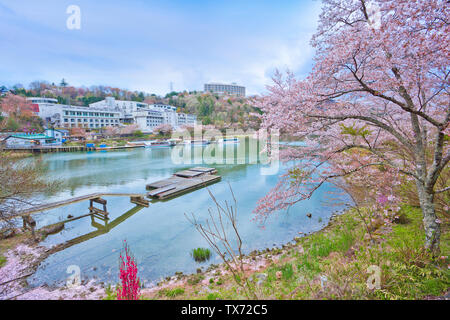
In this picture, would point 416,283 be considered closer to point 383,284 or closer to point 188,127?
point 383,284

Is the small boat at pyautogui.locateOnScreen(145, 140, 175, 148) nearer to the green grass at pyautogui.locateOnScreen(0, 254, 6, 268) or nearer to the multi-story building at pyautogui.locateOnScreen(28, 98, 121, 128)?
the multi-story building at pyautogui.locateOnScreen(28, 98, 121, 128)

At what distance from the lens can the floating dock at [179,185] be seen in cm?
1081

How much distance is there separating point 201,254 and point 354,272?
392cm

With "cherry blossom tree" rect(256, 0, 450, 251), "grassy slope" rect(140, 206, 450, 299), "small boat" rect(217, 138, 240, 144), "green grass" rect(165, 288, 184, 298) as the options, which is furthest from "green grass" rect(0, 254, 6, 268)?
"small boat" rect(217, 138, 240, 144)

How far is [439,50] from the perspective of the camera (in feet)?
7.78

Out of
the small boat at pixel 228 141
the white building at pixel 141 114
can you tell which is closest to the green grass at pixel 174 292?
the small boat at pixel 228 141

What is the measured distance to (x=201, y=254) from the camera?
5.62 meters

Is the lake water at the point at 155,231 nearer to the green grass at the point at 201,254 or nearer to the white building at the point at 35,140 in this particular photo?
the green grass at the point at 201,254

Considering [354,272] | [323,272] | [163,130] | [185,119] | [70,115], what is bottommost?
[323,272]

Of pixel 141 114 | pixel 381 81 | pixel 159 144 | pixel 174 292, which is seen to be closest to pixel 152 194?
pixel 174 292

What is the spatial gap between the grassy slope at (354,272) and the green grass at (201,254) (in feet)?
3.01

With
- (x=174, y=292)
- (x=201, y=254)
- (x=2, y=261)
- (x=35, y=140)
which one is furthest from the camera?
(x=35, y=140)

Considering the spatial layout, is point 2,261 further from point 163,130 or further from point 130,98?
point 130,98
